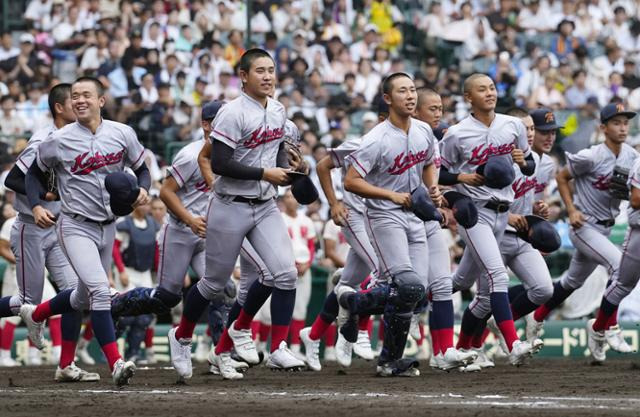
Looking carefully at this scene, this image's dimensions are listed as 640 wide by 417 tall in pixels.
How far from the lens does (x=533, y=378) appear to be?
10.1 metres

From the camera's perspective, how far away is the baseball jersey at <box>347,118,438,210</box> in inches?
391

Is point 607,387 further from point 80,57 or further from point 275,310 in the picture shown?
point 80,57

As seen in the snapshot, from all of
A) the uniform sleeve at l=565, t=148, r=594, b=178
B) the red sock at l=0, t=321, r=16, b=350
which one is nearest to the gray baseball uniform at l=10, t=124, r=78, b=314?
the red sock at l=0, t=321, r=16, b=350

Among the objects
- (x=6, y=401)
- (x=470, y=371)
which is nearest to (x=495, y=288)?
(x=470, y=371)

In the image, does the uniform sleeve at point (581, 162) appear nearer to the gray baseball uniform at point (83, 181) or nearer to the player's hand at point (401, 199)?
the player's hand at point (401, 199)

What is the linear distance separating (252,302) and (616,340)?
3956 mm

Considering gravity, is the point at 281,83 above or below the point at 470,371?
above

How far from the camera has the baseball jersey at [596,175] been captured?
12.3 metres

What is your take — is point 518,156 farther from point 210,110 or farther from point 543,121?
point 210,110

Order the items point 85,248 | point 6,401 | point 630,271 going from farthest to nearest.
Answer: point 630,271 < point 85,248 < point 6,401

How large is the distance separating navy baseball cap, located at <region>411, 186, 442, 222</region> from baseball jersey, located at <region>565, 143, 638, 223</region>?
10.3 feet

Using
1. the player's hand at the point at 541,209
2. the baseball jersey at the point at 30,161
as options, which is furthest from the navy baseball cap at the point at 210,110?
the player's hand at the point at 541,209

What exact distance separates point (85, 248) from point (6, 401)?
1.42 m

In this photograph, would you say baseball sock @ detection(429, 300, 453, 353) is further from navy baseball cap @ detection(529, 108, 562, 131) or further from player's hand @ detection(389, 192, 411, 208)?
navy baseball cap @ detection(529, 108, 562, 131)
